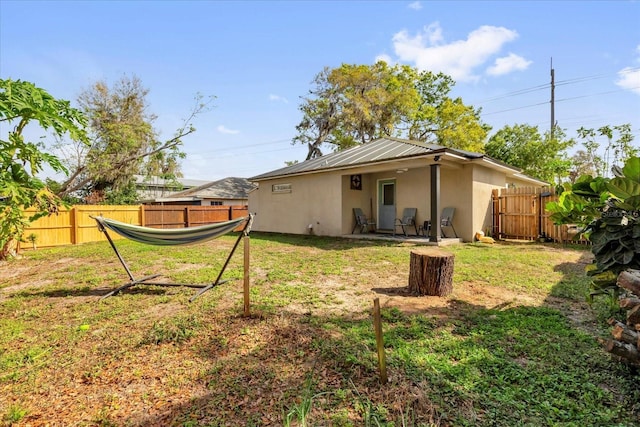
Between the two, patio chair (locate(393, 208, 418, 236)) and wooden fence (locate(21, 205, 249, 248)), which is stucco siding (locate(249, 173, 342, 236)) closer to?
patio chair (locate(393, 208, 418, 236))

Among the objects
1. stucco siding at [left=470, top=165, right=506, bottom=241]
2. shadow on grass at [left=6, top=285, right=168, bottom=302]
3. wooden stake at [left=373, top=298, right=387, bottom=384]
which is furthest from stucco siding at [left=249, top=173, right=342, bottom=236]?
wooden stake at [left=373, top=298, right=387, bottom=384]

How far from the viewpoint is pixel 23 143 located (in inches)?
102

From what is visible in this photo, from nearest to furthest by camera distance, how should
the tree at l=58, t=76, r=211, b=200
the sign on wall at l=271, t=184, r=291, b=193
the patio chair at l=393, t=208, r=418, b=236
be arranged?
1. the patio chair at l=393, t=208, r=418, b=236
2. the sign on wall at l=271, t=184, r=291, b=193
3. the tree at l=58, t=76, r=211, b=200

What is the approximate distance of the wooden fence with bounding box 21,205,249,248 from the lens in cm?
1077

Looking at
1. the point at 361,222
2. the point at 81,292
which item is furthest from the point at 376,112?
the point at 81,292

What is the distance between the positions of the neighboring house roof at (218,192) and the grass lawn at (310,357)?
18.3 meters

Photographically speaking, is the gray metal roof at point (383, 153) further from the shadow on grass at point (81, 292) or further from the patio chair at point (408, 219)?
the shadow on grass at point (81, 292)

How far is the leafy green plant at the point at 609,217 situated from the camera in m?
2.46

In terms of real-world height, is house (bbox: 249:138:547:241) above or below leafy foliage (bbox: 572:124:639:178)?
below

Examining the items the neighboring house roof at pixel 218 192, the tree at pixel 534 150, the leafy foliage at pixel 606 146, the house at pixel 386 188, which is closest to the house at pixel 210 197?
the neighboring house roof at pixel 218 192

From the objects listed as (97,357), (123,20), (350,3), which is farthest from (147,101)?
(97,357)

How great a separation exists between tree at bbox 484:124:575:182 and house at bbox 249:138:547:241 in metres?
7.53

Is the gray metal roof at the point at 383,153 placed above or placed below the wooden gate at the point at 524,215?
above

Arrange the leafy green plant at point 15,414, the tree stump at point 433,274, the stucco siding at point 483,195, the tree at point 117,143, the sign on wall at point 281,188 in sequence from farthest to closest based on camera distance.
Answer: the tree at point 117,143, the sign on wall at point 281,188, the stucco siding at point 483,195, the tree stump at point 433,274, the leafy green plant at point 15,414
